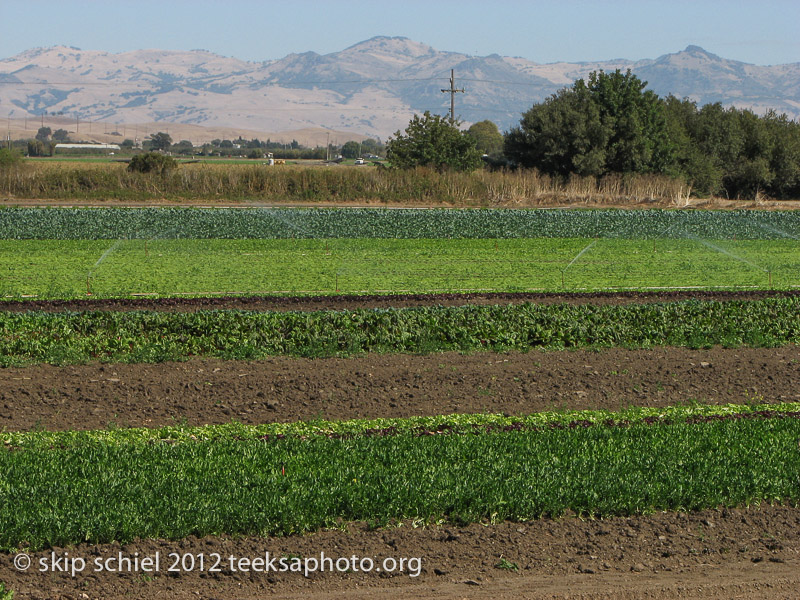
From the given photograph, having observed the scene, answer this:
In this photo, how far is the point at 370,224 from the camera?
127 ft

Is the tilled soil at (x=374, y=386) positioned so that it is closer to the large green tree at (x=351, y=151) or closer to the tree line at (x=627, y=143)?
the tree line at (x=627, y=143)

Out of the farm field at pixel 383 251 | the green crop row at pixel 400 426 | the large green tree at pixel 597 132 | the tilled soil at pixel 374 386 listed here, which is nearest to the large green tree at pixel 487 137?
the large green tree at pixel 597 132

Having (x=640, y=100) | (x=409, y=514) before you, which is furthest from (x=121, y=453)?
(x=640, y=100)

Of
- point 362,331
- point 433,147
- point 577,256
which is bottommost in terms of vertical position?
point 362,331

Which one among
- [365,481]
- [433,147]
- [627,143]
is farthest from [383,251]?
Answer: [627,143]

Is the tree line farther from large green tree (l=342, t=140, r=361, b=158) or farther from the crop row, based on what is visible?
large green tree (l=342, t=140, r=361, b=158)

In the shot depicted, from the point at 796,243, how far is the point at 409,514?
35368 millimetres

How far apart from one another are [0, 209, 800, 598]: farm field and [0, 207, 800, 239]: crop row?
12572 millimetres

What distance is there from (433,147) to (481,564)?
63441 mm

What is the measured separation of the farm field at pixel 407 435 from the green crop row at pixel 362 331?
2.4 inches

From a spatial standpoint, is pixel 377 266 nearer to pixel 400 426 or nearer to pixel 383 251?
pixel 383 251

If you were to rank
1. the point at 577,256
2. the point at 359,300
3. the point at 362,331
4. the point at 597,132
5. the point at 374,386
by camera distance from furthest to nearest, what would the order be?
the point at 597,132 < the point at 577,256 < the point at 359,300 < the point at 362,331 < the point at 374,386

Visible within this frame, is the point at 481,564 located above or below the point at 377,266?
below

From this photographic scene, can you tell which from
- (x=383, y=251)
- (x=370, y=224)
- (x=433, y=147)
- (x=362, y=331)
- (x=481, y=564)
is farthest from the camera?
(x=433, y=147)
